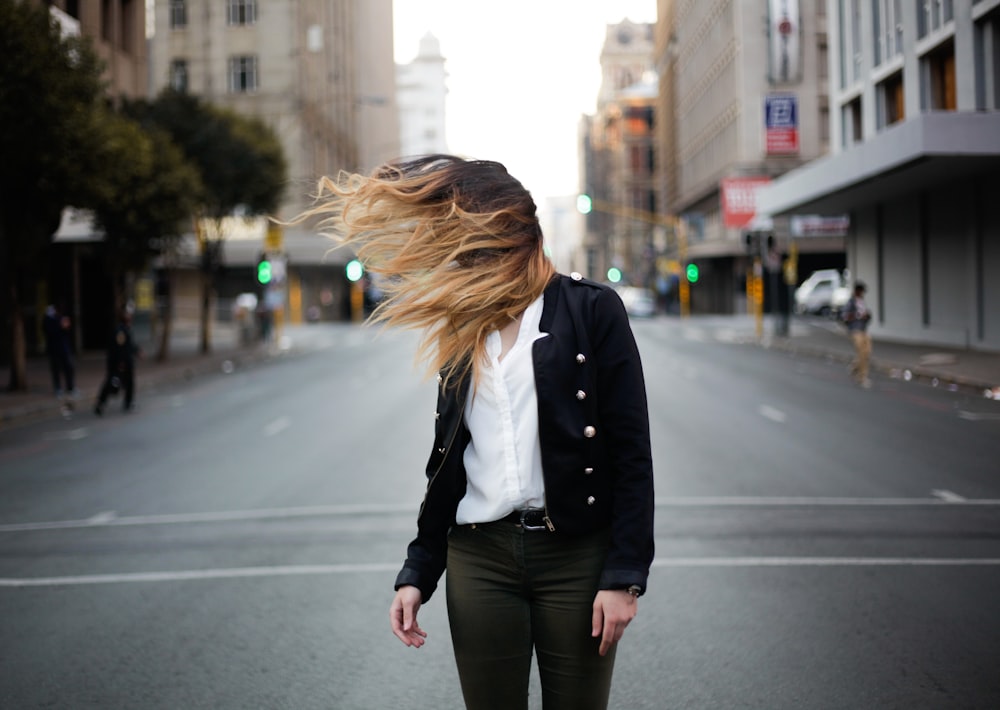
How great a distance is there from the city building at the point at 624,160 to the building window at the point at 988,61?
6395cm

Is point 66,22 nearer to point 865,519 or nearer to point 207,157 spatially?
point 207,157

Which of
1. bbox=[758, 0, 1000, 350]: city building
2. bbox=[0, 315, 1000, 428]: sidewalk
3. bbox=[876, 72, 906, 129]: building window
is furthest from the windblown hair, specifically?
bbox=[876, 72, 906, 129]: building window

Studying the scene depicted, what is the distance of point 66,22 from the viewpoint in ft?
109

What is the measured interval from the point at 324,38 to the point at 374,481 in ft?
224

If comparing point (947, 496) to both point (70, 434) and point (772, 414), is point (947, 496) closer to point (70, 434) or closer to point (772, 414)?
point (772, 414)

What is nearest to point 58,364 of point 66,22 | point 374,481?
point 374,481

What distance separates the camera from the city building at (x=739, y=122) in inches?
2312

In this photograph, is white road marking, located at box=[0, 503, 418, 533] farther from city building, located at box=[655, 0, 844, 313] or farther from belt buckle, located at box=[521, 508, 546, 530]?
city building, located at box=[655, 0, 844, 313]

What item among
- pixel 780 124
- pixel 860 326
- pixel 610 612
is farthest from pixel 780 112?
pixel 610 612

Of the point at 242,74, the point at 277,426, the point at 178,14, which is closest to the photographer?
the point at 277,426

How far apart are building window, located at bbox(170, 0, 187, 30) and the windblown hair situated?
222ft

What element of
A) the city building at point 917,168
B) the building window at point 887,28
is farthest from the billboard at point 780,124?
the building window at point 887,28

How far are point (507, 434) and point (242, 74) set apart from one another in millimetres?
66765

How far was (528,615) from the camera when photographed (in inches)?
111
